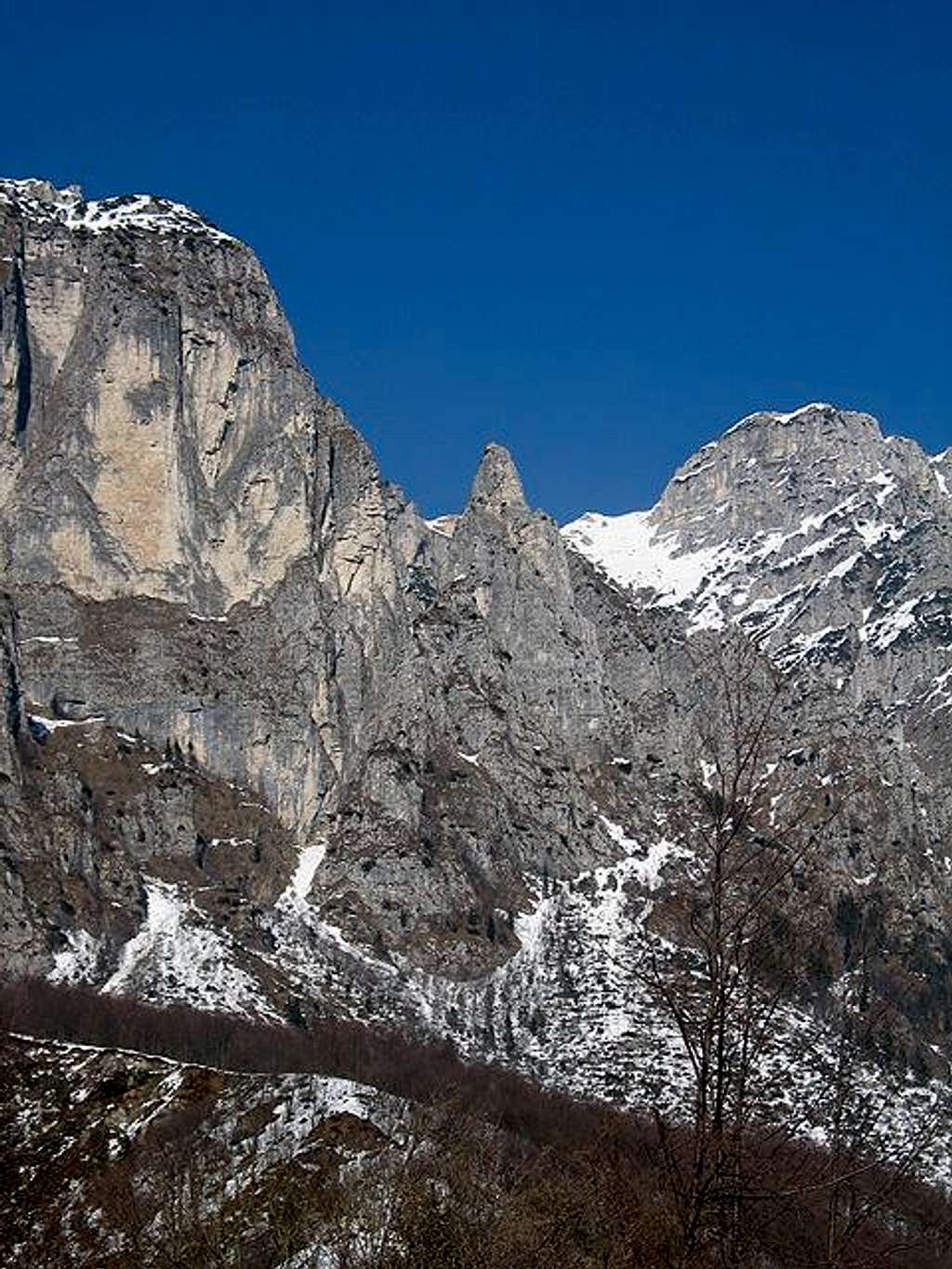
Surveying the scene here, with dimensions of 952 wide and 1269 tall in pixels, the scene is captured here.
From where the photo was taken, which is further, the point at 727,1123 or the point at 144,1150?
the point at 144,1150

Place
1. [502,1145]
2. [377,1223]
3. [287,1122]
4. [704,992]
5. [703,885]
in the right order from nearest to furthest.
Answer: [704,992]
[703,885]
[377,1223]
[502,1145]
[287,1122]

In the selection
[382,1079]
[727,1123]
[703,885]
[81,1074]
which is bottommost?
[727,1123]

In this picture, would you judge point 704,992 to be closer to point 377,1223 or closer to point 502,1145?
point 377,1223

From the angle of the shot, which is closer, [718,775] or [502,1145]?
[718,775]

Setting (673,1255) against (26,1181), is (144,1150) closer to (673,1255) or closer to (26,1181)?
(26,1181)

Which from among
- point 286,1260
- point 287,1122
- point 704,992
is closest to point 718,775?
point 704,992

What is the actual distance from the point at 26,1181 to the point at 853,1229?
49138 millimetres

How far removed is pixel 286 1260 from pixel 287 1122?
1088 inches

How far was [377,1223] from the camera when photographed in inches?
1291

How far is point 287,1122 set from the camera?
199 ft

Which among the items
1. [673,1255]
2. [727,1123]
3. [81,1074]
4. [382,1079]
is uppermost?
[382,1079]

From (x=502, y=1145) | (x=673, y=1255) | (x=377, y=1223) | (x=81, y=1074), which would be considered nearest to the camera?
(x=673, y=1255)

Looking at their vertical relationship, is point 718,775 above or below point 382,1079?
below

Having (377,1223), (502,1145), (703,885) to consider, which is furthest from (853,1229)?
(502,1145)
